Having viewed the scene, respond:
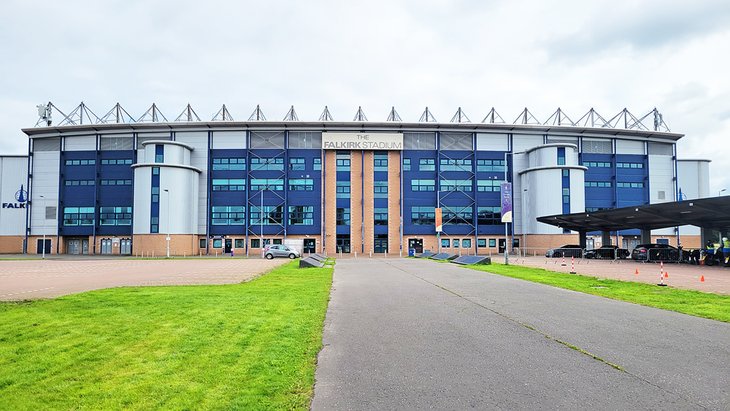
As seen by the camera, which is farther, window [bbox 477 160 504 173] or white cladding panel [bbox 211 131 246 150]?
window [bbox 477 160 504 173]

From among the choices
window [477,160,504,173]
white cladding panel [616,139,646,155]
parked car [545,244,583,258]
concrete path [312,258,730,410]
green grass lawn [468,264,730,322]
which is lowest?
parked car [545,244,583,258]

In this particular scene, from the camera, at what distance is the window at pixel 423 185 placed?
70625mm

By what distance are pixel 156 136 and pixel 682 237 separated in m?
81.2

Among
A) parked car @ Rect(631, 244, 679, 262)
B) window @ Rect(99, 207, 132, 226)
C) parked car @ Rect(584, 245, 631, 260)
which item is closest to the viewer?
parked car @ Rect(631, 244, 679, 262)

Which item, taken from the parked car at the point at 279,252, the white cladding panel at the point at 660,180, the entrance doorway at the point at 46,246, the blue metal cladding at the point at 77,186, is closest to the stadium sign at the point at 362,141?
the parked car at the point at 279,252

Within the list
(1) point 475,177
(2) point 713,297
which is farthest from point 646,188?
(2) point 713,297

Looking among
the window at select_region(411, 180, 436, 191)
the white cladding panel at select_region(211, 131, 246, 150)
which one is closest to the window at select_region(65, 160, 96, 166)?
the white cladding panel at select_region(211, 131, 246, 150)

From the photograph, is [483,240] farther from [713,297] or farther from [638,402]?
[638,402]

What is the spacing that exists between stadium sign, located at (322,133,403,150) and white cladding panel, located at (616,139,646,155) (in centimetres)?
3429

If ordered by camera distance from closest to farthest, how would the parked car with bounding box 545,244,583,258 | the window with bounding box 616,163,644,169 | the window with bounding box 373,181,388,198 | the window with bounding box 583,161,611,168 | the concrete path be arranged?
the concrete path < the parked car with bounding box 545,244,583,258 < the window with bounding box 373,181,388,198 < the window with bounding box 583,161,611,168 < the window with bounding box 616,163,644,169

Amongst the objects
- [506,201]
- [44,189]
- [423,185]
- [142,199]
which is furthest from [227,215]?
[506,201]

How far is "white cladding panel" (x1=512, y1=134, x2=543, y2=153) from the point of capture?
7188 centimetres

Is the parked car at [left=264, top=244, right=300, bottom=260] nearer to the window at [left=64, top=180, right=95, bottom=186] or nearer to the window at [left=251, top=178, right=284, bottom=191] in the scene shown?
the window at [left=251, top=178, right=284, bottom=191]

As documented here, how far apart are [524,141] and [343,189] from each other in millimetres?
28513
